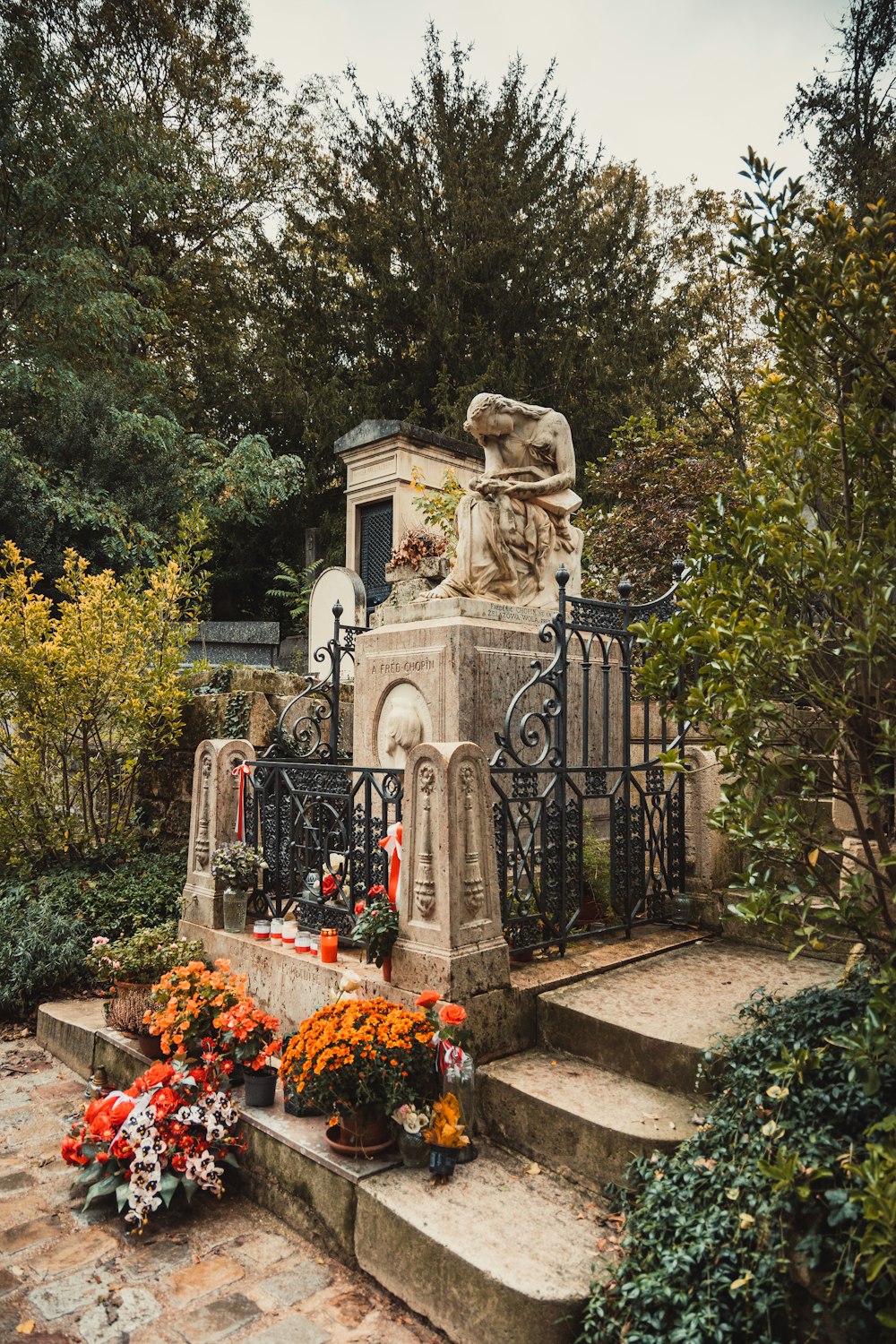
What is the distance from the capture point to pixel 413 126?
18.0 meters

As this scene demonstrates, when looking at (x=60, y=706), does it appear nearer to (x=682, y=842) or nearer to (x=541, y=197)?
(x=682, y=842)

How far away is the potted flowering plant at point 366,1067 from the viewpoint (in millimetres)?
3092

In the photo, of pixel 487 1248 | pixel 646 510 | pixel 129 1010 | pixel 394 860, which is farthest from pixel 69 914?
pixel 646 510

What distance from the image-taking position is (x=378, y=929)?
11.5 feet

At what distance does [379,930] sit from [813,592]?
6.88 ft

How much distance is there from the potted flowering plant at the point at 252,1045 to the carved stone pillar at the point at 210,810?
125cm

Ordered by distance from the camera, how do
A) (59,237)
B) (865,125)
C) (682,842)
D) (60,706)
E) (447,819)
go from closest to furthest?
(447,819) → (682,842) → (60,706) → (59,237) → (865,125)

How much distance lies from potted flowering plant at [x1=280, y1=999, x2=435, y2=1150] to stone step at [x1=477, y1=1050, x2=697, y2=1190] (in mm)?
317

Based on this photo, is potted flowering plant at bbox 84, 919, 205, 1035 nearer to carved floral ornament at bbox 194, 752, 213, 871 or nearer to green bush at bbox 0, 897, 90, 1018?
carved floral ornament at bbox 194, 752, 213, 871

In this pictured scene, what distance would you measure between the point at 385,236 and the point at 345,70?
4203 millimetres

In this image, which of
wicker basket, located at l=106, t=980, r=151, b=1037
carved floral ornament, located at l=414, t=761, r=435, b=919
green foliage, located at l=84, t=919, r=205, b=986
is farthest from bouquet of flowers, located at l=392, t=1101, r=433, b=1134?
green foliage, located at l=84, t=919, r=205, b=986

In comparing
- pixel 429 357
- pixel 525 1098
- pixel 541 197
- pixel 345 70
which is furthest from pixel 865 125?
pixel 525 1098

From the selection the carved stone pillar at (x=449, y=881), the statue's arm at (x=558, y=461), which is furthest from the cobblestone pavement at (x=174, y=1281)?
the statue's arm at (x=558, y=461)

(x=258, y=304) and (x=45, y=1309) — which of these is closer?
(x=45, y=1309)
